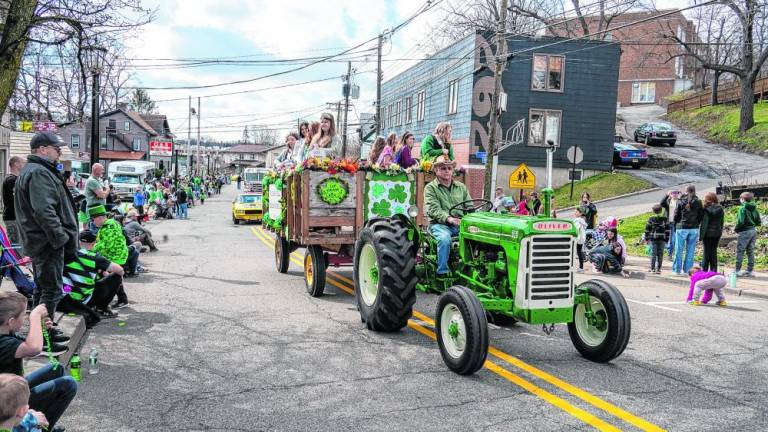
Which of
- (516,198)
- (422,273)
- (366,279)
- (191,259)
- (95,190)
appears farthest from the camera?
(516,198)

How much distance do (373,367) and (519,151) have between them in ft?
87.6

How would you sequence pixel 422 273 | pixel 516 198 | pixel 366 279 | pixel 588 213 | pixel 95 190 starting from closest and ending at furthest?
pixel 422 273, pixel 366 279, pixel 95 190, pixel 588 213, pixel 516 198

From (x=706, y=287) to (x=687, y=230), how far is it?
388cm

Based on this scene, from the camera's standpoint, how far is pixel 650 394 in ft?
17.5

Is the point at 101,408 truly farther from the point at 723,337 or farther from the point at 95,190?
the point at 95,190

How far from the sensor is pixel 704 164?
31.0 m

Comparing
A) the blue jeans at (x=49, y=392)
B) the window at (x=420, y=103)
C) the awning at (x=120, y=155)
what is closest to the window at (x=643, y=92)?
the window at (x=420, y=103)

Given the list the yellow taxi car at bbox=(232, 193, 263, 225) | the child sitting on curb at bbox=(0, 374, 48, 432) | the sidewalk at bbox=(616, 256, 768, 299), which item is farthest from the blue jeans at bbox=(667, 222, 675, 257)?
the yellow taxi car at bbox=(232, 193, 263, 225)

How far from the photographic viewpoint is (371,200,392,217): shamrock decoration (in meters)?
9.59

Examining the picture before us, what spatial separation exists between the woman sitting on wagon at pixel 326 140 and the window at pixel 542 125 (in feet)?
73.2

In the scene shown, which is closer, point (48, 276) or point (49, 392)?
point (49, 392)

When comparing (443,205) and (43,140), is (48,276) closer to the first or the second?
(43,140)

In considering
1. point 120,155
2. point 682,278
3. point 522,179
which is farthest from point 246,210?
point 120,155

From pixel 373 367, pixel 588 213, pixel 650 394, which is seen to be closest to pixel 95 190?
pixel 373 367
